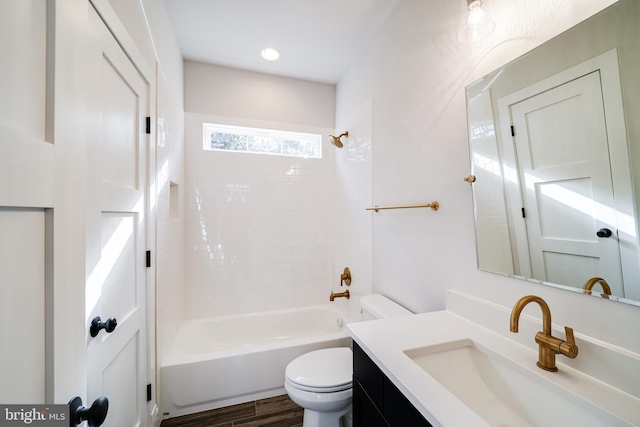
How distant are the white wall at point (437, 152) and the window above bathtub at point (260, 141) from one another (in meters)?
0.97

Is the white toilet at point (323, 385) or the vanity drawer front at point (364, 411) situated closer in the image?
the vanity drawer front at point (364, 411)

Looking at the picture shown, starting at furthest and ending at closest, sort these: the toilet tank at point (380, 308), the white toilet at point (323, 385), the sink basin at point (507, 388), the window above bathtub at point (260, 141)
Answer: the window above bathtub at point (260, 141) < the toilet tank at point (380, 308) < the white toilet at point (323, 385) < the sink basin at point (507, 388)

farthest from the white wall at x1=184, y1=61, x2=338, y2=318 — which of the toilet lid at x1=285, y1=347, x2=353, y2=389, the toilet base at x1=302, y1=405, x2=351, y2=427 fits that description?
the toilet base at x1=302, y1=405, x2=351, y2=427

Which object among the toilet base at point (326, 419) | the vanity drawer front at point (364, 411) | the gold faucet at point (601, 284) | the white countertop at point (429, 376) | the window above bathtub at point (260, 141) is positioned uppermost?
the window above bathtub at point (260, 141)

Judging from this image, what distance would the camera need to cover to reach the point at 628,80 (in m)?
0.68

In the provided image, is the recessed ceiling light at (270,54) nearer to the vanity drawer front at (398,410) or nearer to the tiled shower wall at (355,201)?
the tiled shower wall at (355,201)

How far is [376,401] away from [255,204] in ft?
6.75

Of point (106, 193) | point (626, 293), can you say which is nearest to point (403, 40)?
point (626, 293)

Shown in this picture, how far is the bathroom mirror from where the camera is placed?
688 mm

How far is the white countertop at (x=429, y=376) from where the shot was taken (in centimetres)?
62

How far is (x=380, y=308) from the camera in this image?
62.1 inches

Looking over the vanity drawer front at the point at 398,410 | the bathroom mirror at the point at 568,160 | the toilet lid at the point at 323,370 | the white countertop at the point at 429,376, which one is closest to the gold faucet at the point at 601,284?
the bathroom mirror at the point at 568,160

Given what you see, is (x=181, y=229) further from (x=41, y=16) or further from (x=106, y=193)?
(x=41, y=16)

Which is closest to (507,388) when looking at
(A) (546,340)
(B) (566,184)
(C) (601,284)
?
(A) (546,340)
